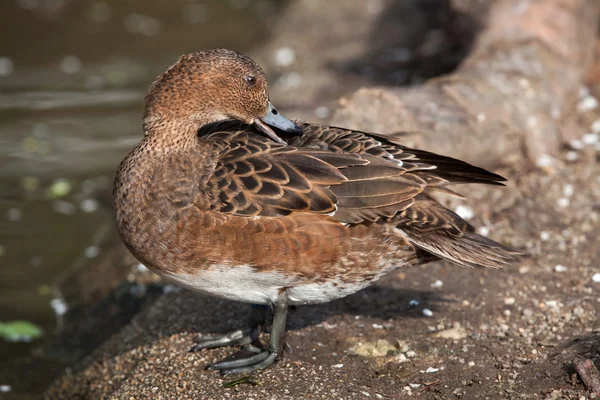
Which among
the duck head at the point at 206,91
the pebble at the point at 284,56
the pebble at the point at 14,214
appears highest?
the duck head at the point at 206,91

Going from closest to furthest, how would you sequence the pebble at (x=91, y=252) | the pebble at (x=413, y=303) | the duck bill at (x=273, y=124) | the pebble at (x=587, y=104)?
the duck bill at (x=273, y=124)
the pebble at (x=413, y=303)
the pebble at (x=91, y=252)
the pebble at (x=587, y=104)

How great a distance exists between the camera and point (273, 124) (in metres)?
3.97

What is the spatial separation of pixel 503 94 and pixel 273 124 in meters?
2.58

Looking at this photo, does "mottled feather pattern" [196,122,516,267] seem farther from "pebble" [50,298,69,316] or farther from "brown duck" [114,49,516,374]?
"pebble" [50,298,69,316]

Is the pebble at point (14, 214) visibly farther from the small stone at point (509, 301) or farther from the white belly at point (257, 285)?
the small stone at point (509, 301)

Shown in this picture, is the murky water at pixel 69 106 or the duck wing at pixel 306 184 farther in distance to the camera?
the murky water at pixel 69 106

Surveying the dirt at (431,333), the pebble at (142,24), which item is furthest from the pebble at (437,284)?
the pebble at (142,24)

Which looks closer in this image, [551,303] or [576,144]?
[551,303]

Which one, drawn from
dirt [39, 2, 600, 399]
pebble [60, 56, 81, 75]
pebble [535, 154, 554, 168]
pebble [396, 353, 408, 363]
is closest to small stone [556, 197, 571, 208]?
dirt [39, 2, 600, 399]

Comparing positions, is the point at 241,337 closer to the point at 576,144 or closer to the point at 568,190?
the point at 568,190

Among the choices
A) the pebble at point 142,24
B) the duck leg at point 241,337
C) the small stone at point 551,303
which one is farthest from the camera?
the pebble at point 142,24

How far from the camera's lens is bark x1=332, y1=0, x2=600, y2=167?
5.52m

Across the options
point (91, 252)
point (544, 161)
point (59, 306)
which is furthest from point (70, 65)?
point (544, 161)

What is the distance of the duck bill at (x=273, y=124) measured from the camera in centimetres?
397
